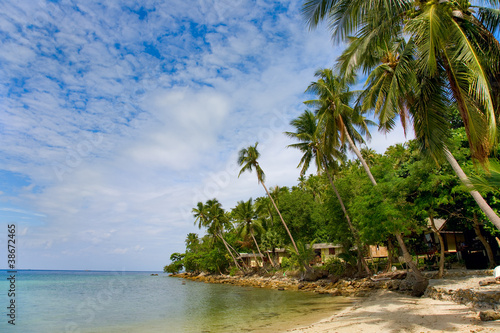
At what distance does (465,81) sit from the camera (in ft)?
22.9

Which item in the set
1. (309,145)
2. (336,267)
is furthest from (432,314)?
(336,267)

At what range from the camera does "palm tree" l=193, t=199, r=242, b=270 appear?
43194 mm

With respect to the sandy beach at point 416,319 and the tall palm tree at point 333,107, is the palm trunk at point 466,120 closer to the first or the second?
the sandy beach at point 416,319

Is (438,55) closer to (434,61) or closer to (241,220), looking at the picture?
(434,61)

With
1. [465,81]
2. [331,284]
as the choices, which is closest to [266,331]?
[465,81]

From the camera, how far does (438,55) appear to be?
7121 millimetres

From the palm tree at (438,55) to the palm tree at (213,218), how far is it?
3702cm

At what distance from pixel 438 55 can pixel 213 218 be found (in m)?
39.0

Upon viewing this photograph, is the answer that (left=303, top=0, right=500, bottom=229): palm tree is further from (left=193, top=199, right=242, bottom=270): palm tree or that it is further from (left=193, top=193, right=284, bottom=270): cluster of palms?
(left=193, top=199, right=242, bottom=270): palm tree

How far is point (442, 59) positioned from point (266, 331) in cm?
973

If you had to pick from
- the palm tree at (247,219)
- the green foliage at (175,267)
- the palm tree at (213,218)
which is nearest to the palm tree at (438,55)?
the palm tree at (247,219)

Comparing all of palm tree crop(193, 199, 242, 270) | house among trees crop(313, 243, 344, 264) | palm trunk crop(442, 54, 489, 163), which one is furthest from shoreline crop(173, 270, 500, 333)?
palm tree crop(193, 199, 242, 270)

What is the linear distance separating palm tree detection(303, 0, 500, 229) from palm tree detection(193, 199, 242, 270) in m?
37.0

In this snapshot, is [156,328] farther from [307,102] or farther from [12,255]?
[307,102]
